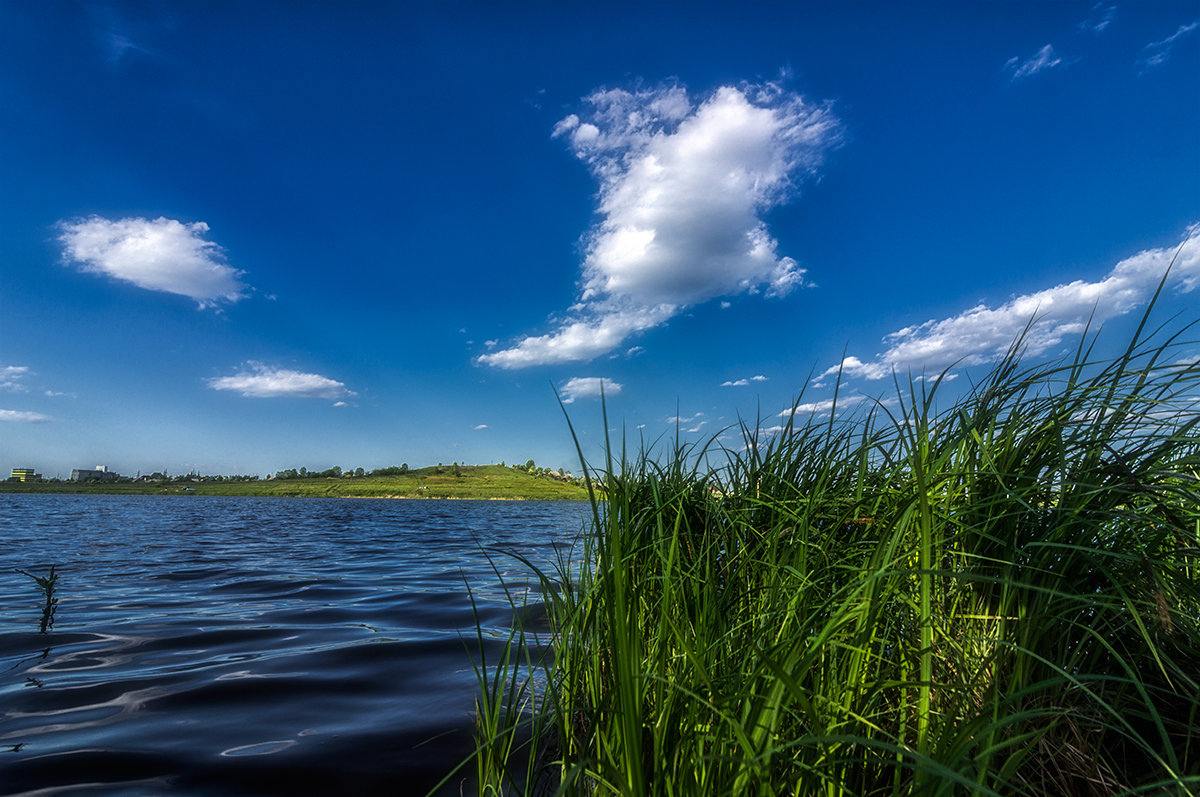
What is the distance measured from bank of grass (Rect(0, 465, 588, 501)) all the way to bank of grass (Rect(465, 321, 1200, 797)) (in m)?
109

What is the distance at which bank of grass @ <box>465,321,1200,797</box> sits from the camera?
5.31 ft

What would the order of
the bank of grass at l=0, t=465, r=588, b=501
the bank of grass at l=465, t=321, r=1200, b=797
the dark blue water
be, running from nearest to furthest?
the bank of grass at l=465, t=321, r=1200, b=797, the dark blue water, the bank of grass at l=0, t=465, r=588, b=501

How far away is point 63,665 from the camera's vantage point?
5.50 m

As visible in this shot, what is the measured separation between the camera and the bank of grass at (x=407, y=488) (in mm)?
126875

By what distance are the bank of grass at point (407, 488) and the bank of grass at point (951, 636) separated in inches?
4288

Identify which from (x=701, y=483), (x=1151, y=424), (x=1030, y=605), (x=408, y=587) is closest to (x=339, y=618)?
(x=408, y=587)

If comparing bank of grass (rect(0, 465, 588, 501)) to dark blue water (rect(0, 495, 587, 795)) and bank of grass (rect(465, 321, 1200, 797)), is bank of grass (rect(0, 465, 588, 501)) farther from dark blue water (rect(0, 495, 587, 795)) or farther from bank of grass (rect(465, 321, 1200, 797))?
bank of grass (rect(465, 321, 1200, 797))

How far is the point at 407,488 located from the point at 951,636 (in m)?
143

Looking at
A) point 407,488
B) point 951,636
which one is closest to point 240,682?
point 951,636

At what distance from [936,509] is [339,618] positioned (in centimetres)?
799

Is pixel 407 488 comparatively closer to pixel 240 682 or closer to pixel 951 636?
pixel 240 682

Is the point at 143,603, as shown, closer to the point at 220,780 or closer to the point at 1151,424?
the point at 220,780

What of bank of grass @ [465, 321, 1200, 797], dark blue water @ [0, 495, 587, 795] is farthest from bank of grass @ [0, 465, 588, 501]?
bank of grass @ [465, 321, 1200, 797]

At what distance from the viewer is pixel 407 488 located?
135m
